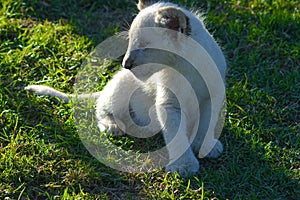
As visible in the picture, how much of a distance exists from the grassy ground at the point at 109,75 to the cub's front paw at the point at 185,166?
58mm

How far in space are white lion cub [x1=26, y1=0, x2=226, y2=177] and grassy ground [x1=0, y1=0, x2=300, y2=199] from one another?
9.8 inches

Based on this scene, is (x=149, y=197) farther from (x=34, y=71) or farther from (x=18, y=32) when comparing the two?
(x=18, y=32)

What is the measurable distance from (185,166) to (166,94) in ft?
2.05

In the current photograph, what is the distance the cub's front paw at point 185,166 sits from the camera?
4.86 m

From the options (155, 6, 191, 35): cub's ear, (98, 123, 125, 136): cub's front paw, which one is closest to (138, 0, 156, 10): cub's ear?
(155, 6, 191, 35): cub's ear

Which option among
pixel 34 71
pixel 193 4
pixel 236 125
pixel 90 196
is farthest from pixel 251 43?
pixel 90 196

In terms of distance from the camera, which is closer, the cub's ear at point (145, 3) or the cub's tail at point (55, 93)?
the cub's ear at point (145, 3)

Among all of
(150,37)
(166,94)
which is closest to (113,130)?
(166,94)

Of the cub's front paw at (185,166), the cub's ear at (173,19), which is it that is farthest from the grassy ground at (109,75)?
the cub's ear at (173,19)

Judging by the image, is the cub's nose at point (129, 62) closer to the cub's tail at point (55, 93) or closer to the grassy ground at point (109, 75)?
the grassy ground at point (109, 75)

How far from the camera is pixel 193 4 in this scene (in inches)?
279

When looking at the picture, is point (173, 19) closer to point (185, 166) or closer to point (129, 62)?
point (129, 62)

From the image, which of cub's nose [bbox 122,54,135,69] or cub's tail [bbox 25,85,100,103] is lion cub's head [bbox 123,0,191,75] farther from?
cub's tail [bbox 25,85,100,103]

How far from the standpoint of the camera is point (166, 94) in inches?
192
